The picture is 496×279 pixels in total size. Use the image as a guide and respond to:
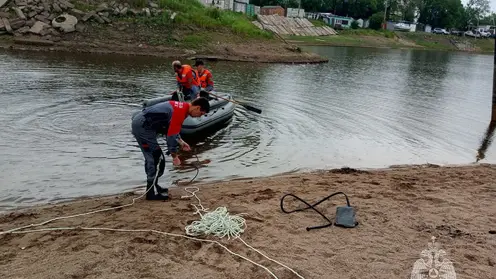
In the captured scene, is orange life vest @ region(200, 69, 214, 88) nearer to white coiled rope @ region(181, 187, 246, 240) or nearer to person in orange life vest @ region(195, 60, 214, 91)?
person in orange life vest @ region(195, 60, 214, 91)

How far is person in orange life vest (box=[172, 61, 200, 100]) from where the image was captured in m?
11.2

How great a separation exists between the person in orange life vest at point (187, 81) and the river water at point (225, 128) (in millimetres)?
1223

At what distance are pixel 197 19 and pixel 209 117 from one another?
23.6m

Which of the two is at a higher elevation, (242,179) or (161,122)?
(161,122)

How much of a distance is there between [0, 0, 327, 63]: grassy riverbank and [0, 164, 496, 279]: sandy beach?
23073mm

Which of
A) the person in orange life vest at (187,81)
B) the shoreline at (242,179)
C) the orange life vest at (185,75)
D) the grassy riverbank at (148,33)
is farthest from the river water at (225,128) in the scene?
the grassy riverbank at (148,33)

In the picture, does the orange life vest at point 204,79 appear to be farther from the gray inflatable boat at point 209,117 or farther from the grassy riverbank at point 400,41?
the grassy riverbank at point 400,41

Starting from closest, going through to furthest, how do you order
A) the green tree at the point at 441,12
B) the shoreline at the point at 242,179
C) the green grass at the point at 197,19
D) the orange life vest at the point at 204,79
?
1. the shoreline at the point at 242,179
2. the orange life vest at the point at 204,79
3. the green grass at the point at 197,19
4. the green tree at the point at 441,12

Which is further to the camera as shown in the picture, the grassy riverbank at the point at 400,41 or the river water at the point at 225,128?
the grassy riverbank at the point at 400,41

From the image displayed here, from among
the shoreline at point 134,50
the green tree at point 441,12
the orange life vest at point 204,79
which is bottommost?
the shoreline at point 134,50

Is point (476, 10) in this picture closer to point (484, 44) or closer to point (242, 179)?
point (484, 44)

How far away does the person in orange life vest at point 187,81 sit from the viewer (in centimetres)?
1124

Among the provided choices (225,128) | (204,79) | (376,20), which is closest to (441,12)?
(376,20)

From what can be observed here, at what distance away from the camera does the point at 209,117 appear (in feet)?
37.2
